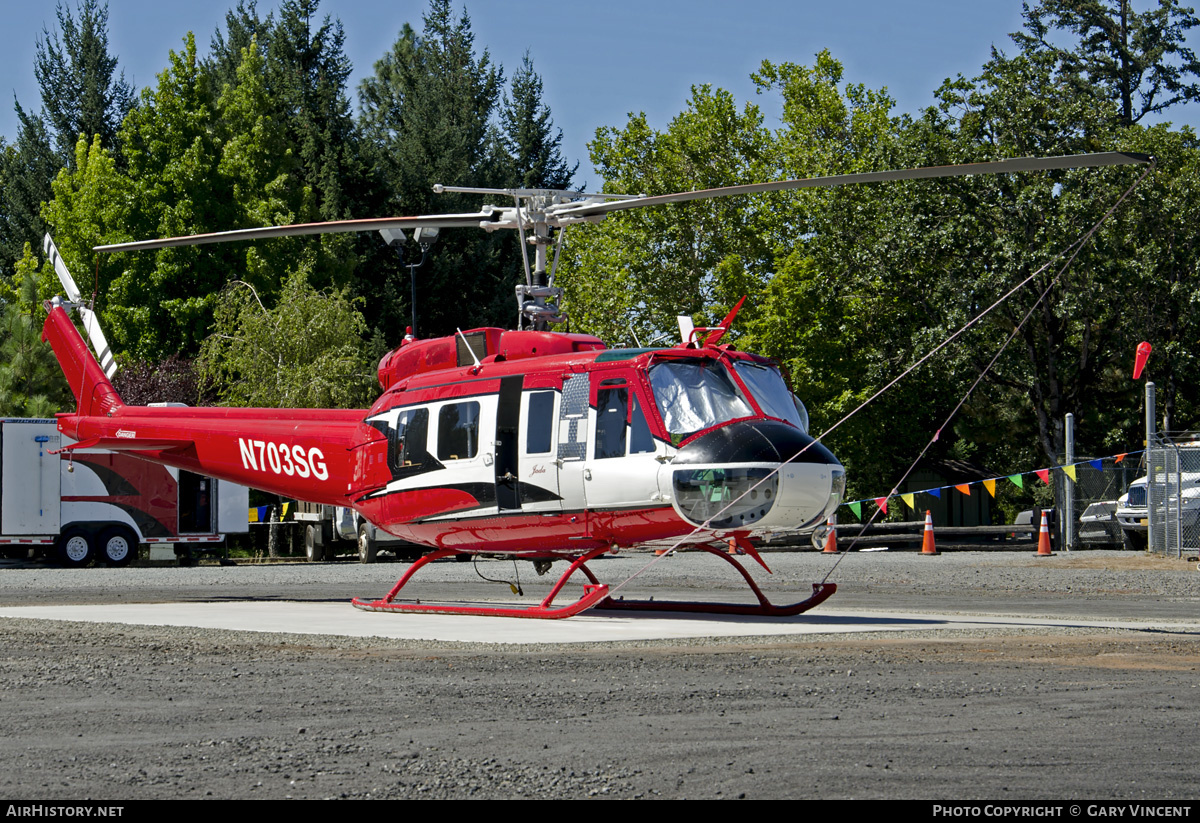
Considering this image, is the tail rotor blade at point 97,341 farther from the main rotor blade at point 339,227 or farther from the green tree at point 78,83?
the green tree at point 78,83

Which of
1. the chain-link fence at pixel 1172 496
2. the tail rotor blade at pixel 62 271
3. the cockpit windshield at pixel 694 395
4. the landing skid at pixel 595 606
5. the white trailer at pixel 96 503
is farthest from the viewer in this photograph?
the white trailer at pixel 96 503

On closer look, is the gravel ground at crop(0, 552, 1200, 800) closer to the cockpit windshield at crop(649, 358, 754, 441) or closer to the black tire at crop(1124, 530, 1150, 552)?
the cockpit windshield at crop(649, 358, 754, 441)

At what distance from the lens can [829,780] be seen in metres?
5.40

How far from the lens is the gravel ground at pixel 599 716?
5426mm

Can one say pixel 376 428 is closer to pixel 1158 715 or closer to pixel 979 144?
pixel 1158 715

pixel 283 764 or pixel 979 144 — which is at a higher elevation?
pixel 979 144

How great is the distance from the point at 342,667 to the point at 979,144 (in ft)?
102

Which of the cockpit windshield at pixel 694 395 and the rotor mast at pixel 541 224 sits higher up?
Result: the rotor mast at pixel 541 224

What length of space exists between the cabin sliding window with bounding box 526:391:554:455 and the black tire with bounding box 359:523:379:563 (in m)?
16.9

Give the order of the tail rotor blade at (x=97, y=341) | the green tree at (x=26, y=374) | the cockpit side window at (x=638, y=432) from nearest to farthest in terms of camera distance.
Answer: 1. the cockpit side window at (x=638, y=432)
2. the tail rotor blade at (x=97, y=341)
3. the green tree at (x=26, y=374)

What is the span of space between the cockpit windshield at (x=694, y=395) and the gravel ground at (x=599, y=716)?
205 cm

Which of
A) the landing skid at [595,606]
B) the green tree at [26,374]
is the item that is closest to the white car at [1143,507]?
the landing skid at [595,606]

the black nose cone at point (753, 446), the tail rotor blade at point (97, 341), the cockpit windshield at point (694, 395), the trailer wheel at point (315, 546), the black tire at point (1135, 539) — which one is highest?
the tail rotor blade at point (97, 341)

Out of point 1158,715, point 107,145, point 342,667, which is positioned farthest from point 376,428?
point 107,145
